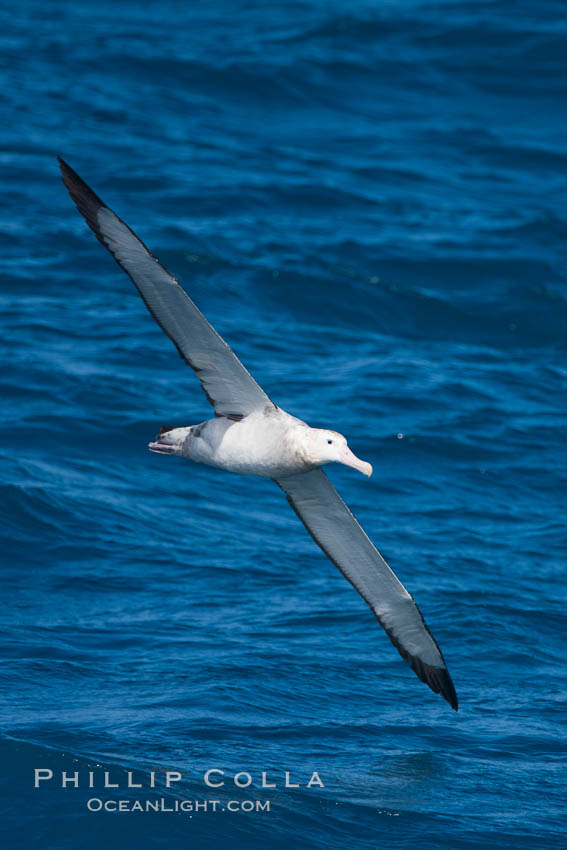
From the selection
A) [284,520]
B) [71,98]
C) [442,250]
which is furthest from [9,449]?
[71,98]

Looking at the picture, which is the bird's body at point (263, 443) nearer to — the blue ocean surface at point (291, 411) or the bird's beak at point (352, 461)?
the bird's beak at point (352, 461)

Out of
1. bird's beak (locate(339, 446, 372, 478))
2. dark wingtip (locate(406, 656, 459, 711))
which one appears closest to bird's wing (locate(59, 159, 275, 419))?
bird's beak (locate(339, 446, 372, 478))

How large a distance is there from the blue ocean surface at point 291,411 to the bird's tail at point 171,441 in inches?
91.1

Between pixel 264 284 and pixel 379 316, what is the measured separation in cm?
176

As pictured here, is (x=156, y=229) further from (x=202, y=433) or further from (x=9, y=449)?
(x=202, y=433)

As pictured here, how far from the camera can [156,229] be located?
19.5 m

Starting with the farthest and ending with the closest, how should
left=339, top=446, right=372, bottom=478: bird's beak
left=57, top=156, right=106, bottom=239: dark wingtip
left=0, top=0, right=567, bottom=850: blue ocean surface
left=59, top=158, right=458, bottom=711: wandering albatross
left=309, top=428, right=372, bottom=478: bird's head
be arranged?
left=0, top=0, right=567, bottom=850: blue ocean surface → left=309, top=428, right=372, bottom=478: bird's head → left=339, top=446, right=372, bottom=478: bird's beak → left=59, top=158, right=458, bottom=711: wandering albatross → left=57, top=156, right=106, bottom=239: dark wingtip

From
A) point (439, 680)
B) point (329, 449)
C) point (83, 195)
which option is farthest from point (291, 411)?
point (83, 195)

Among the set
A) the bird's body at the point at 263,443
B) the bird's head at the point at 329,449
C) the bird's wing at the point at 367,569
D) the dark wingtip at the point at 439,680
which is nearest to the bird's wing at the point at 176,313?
the bird's body at the point at 263,443

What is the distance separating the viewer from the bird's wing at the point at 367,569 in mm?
9922

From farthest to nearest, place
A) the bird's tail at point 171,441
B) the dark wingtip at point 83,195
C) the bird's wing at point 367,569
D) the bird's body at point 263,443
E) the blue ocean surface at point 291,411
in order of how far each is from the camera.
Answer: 1. the bird's wing at point 367,569
2. the blue ocean surface at point 291,411
3. the bird's tail at point 171,441
4. the bird's body at point 263,443
5. the dark wingtip at point 83,195

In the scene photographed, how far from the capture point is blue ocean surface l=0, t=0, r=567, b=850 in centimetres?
981

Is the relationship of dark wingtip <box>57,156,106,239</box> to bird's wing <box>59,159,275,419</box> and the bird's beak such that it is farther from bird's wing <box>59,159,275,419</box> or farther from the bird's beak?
the bird's beak

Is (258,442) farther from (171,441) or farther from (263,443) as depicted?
(171,441)
